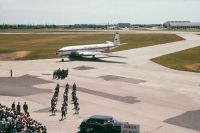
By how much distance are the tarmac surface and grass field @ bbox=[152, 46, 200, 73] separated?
152 inches

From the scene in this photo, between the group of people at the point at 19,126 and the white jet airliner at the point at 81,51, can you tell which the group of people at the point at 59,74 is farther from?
the group of people at the point at 19,126

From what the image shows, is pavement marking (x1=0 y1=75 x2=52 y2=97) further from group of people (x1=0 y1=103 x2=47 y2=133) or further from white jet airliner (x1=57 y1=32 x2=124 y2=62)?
white jet airliner (x1=57 y1=32 x2=124 y2=62)

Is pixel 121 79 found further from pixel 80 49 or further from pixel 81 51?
pixel 80 49

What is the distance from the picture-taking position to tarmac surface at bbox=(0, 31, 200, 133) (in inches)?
1454

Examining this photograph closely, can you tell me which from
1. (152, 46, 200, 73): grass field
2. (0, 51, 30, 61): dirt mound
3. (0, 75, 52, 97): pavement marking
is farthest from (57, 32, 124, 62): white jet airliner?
(0, 75, 52, 97): pavement marking

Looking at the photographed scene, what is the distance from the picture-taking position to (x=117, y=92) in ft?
168

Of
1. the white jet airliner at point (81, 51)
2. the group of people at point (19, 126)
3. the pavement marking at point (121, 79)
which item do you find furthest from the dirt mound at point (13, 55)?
the group of people at point (19, 126)

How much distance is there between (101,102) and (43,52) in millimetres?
58684

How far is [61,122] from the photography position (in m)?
35.8

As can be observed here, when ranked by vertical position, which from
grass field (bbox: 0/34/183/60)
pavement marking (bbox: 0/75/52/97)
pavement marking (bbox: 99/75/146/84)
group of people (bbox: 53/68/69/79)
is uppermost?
grass field (bbox: 0/34/183/60)

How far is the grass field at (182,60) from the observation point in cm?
7528

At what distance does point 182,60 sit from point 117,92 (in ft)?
128

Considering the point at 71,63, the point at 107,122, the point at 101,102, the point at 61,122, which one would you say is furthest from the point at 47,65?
the point at 107,122

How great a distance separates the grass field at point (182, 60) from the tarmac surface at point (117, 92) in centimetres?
387
